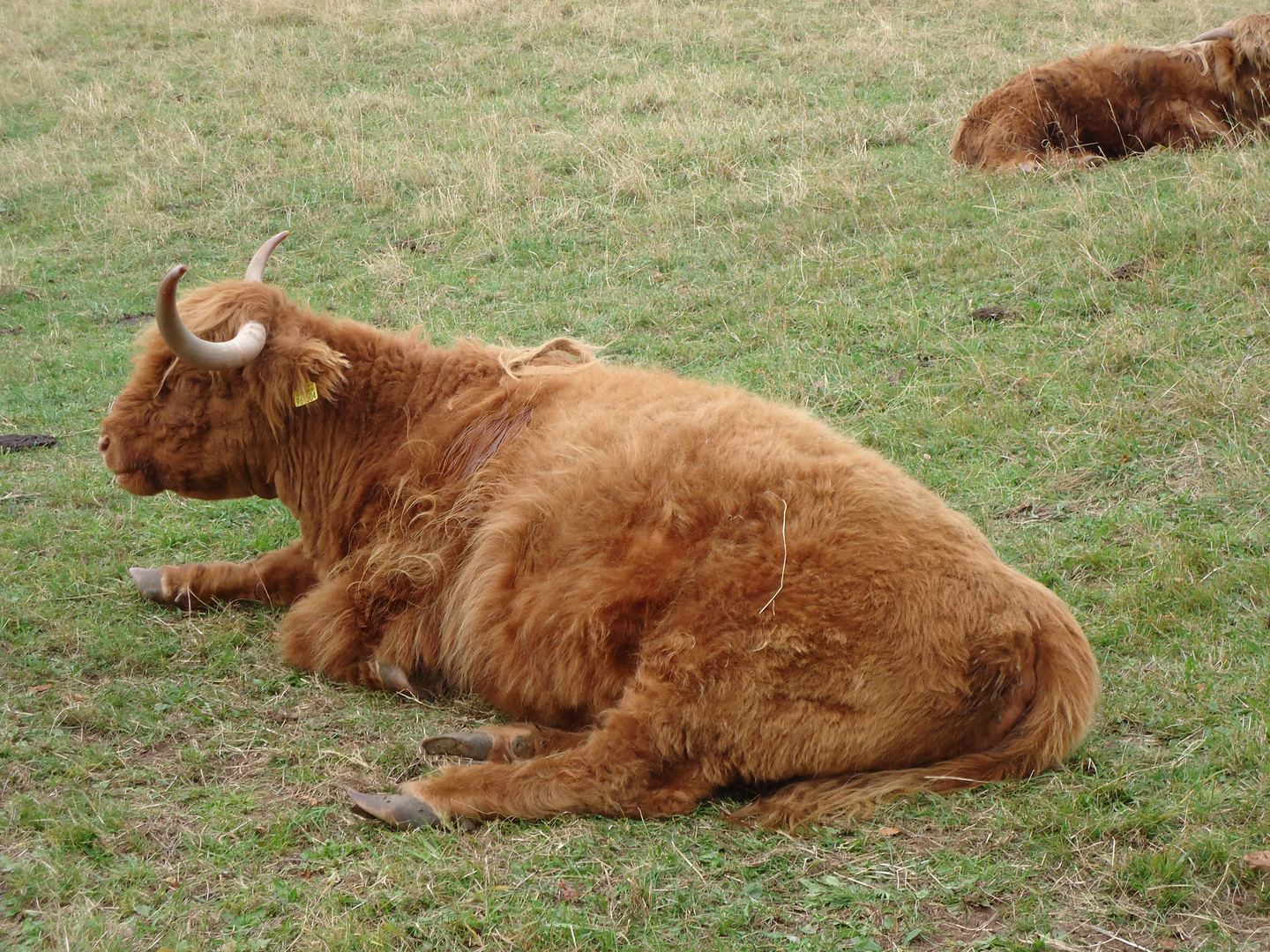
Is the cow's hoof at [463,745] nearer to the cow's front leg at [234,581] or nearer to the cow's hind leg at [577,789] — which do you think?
the cow's hind leg at [577,789]

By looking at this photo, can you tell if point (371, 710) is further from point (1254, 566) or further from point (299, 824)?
point (1254, 566)

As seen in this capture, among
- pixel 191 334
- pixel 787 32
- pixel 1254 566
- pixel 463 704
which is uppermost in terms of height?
pixel 787 32

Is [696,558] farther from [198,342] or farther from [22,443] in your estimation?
[22,443]

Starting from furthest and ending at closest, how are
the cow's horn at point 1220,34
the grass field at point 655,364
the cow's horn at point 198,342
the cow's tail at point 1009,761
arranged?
the cow's horn at point 1220,34 < the cow's horn at point 198,342 < the cow's tail at point 1009,761 < the grass field at point 655,364

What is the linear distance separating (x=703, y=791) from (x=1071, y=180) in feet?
21.2

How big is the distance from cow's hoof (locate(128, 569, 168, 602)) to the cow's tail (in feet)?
9.00

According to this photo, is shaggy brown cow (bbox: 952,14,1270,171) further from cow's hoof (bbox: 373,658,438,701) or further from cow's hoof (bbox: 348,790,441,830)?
cow's hoof (bbox: 348,790,441,830)

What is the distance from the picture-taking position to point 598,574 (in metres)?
3.72

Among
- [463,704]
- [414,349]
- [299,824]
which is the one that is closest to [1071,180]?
[414,349]

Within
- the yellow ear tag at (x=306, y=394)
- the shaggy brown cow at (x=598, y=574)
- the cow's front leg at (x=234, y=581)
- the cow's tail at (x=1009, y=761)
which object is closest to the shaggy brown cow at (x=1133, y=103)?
the shaggy brown cow at (x=598, y=574)

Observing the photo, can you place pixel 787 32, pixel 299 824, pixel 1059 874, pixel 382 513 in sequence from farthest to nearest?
pixel 787 32 → pixel 382 513 → pixel 299 824 → pixel 1059 874

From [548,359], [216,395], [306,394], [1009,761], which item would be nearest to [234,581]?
[216,395]

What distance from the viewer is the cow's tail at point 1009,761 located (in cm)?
323

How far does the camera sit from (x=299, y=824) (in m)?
3.30
